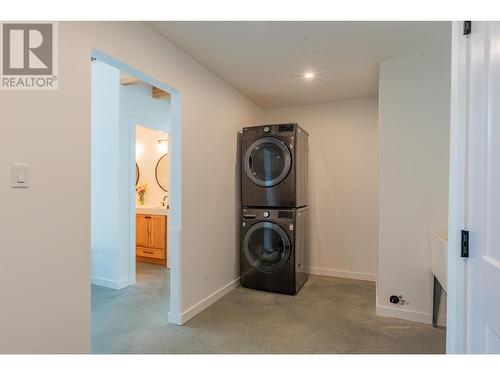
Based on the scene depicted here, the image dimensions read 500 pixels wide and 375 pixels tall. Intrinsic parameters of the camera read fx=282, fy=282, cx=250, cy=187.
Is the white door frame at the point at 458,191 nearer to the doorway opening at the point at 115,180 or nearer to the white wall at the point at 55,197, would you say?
the white wall at the point at 55,197

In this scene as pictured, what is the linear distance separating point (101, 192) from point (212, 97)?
181 cm

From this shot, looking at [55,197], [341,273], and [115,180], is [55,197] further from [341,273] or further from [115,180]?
[341,273]

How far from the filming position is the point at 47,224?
4.74 feet

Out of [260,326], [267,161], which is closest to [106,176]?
[267,161]

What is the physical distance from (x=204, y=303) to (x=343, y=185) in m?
2.31

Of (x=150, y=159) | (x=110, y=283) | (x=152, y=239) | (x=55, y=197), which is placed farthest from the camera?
(x=150, y=159)

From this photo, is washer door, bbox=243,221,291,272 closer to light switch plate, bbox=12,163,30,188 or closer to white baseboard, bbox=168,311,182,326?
white baseboard, bbox=168,311,182,326

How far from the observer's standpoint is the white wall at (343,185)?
12.0 ft

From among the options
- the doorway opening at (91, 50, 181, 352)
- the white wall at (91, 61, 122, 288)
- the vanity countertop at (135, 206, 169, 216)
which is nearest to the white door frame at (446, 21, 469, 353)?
the doorway opening at (91, 50, 181, 352)

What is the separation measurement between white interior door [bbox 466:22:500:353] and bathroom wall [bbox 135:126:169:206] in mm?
4820

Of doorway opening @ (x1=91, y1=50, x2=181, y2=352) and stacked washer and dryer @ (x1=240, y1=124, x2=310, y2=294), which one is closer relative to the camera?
stacked washer and dryer @ (x1=240, y1=124, x2=310, y2=294)

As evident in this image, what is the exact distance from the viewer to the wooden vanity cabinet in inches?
172

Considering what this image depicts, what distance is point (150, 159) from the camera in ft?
17.4
